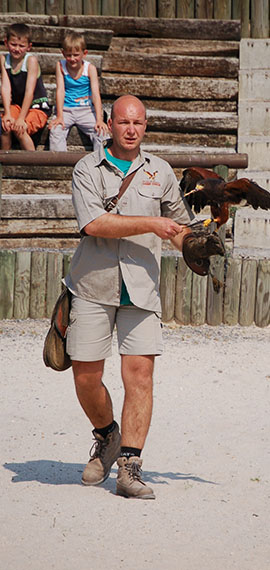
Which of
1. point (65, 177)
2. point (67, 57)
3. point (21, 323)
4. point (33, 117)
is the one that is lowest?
point (21, 323)

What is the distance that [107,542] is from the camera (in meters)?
3.70

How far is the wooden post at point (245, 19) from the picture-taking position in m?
12.4

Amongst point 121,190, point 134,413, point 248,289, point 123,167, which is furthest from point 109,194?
point 248,289

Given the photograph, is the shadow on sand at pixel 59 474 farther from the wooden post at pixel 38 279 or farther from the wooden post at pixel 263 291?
the wooden post at pixel 263 291

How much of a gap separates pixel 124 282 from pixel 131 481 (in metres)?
0.91

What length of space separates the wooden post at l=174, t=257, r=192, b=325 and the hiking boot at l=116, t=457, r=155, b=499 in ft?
12.8

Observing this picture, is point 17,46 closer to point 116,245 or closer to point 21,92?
point 21,92

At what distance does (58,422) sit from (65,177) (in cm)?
454

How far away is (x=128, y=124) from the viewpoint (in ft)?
14.2

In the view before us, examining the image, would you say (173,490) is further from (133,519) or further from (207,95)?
(207,95)

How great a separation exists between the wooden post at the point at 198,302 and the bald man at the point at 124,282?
3.77 meters

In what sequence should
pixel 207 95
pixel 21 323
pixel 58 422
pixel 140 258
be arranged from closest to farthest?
pixel 140 258 < pixel 58 422 < pixel 21 323 < pixel 207 95

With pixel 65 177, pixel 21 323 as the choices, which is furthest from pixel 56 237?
pixel 21 323

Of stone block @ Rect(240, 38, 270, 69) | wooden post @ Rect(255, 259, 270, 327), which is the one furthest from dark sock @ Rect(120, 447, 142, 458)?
stone block @ Rect(240, 38, 270, 69)
